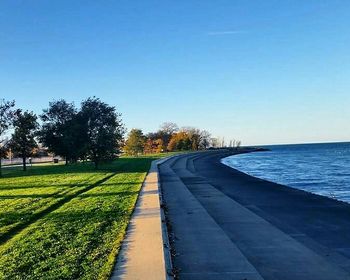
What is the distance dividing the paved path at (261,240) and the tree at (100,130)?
24.9 m

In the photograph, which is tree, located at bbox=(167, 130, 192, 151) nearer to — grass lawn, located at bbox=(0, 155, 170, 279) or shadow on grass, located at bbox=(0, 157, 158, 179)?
shadow on grass, located at bbox=(0, 157, 158, 179)

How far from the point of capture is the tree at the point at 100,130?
45781 mm

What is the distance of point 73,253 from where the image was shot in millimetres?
9391

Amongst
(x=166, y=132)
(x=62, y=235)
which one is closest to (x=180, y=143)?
(x=166, y=132)

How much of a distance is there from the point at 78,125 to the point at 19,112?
11.5 m

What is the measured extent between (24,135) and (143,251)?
4959 centimetres

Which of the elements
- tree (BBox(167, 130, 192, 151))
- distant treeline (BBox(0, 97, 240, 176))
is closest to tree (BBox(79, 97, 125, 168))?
distant treeline (BBox(0, 97, 240, 176))

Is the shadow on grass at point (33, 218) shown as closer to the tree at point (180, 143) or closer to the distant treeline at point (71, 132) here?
the distant treeline at point (71, 132)

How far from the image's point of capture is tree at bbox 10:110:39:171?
5375 cm

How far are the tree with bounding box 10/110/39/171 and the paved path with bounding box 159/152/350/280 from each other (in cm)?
3730

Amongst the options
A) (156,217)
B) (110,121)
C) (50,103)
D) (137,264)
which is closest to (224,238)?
(156,217)

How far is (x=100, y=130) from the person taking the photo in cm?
4662

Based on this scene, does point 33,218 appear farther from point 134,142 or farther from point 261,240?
point 134,142

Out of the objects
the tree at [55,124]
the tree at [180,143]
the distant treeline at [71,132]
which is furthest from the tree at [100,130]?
the tree at [180,143]
